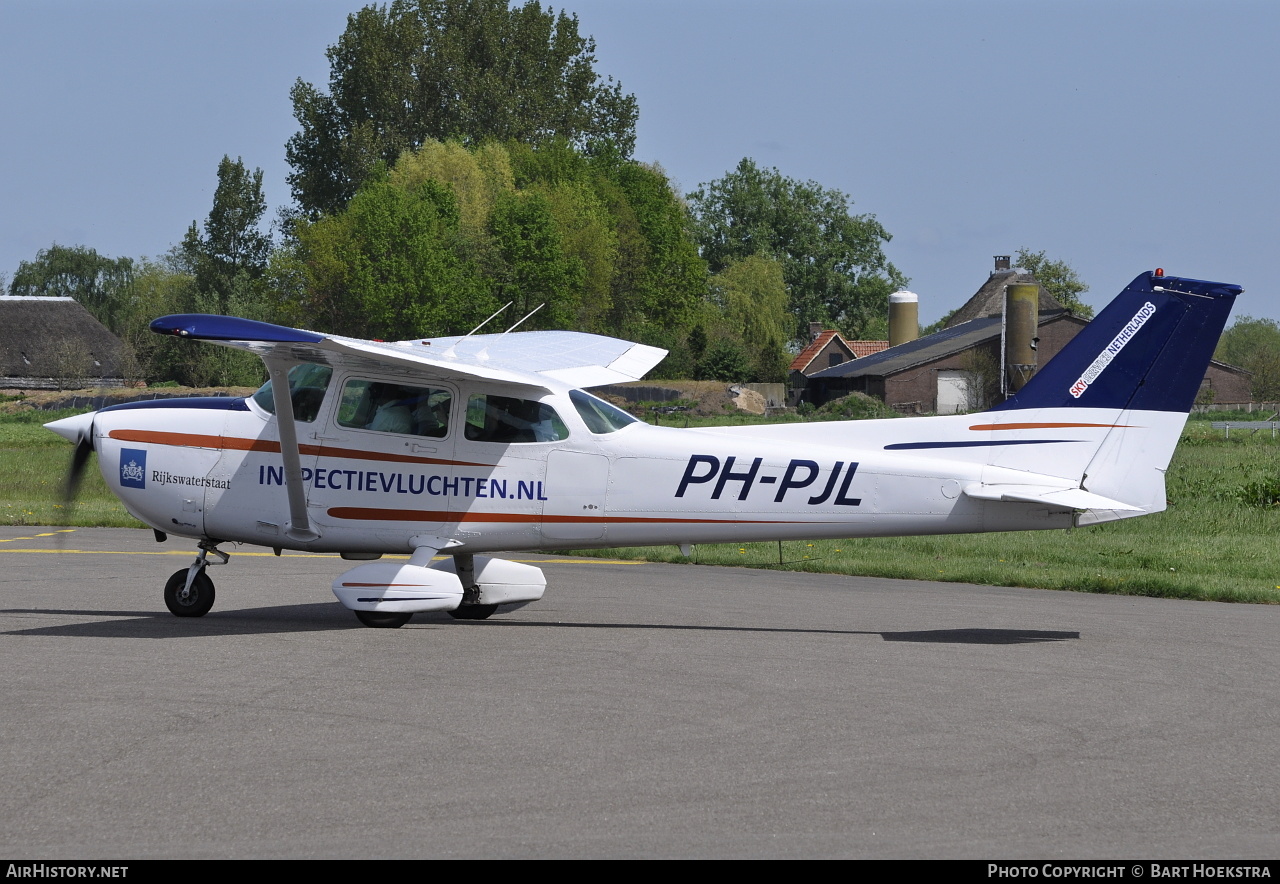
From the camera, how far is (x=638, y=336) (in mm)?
84062

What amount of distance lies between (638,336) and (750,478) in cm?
7356

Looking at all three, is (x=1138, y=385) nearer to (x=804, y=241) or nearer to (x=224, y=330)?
(x=224, y=330)

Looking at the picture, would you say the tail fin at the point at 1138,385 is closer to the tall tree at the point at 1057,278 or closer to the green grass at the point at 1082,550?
the green grass at the point at 1082,550

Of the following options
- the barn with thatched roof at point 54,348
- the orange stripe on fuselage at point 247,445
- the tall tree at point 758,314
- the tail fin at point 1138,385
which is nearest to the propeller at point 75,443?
the orange stripe on fuselage at point 247,445

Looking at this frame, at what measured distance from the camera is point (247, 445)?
11.3 metres

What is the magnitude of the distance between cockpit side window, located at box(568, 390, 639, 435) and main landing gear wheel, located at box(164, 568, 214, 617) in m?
3.60

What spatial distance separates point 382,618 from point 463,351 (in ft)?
10.2

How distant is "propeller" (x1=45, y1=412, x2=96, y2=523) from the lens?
37.9 feet

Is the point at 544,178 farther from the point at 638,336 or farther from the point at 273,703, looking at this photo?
the point at 273,703

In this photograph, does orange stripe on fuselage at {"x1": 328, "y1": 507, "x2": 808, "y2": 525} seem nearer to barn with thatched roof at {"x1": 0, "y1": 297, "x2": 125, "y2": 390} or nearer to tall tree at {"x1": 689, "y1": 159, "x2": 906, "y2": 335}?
barn with thatched roof at {"x1": 0, "y1": 297, "x2": 125, "y2": 390}

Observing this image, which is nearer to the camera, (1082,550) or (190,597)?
(190,597)

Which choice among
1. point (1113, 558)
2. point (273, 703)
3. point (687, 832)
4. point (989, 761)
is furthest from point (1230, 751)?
point (1113, 558)

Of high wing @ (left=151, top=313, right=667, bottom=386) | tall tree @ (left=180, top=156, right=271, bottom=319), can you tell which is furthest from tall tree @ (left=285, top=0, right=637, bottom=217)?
high wing @ (left=151, top=313, right=667, bottom=386)

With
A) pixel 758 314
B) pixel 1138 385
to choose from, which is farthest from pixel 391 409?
pixel 758 314
